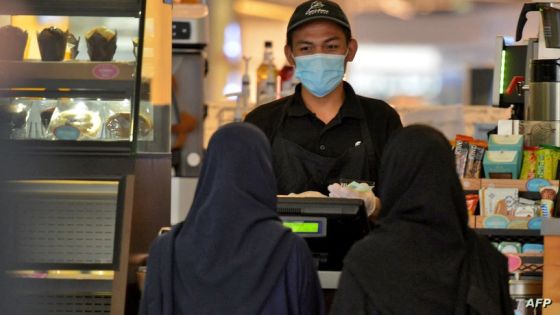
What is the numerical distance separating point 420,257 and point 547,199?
126 centimetres

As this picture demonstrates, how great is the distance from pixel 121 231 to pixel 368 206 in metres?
0.98

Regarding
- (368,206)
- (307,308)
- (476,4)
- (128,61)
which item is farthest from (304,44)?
(476,4)

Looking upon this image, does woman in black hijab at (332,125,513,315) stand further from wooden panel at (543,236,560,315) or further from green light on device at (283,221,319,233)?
wooden panel at (543,236,560,315)

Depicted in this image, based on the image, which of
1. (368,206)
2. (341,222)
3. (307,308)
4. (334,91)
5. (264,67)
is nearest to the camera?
(307,308)

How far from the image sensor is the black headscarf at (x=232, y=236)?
3023 millimetres

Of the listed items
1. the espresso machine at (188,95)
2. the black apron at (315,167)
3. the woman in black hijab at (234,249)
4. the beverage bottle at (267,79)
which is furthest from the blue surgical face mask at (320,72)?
the espresso machine at (188,95)

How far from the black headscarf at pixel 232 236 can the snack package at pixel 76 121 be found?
153 cm

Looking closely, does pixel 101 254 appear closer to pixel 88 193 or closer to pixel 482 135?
pixel 88 193

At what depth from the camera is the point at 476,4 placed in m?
12.6

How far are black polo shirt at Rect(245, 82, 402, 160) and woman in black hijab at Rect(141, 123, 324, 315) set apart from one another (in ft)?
4.33

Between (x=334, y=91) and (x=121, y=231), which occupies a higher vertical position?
(x=334, y=91)

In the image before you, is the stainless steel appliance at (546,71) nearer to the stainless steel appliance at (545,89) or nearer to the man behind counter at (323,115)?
the stainless steel appliance at (545,89)

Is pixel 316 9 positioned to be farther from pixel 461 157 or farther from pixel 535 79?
pixel 535 79

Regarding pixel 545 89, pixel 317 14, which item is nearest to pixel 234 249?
pixel 317 14
